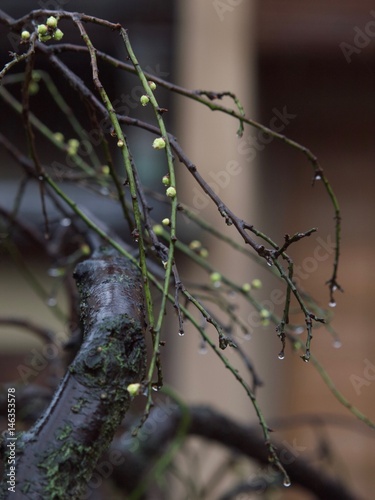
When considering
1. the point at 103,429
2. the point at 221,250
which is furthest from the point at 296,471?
the point at 221,250

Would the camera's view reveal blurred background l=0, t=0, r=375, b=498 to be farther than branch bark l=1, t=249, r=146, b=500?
Yes

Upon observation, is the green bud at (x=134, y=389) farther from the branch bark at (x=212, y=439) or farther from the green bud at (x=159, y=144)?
the branch bark at (x=212, y=439)

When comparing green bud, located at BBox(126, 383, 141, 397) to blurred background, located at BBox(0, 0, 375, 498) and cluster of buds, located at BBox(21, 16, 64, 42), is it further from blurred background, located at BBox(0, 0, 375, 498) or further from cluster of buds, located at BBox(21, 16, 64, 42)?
blurred background, located at BBox(0, 0, 375, 498)

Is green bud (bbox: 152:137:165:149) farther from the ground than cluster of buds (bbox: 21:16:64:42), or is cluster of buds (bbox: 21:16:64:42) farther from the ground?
cluster of buds (bbox: 21:16:64:42)

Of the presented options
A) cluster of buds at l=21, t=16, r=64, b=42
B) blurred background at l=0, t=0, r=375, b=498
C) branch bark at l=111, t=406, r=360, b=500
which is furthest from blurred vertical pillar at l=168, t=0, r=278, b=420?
cluster of buds at l=21, t=16, r=64, b=42

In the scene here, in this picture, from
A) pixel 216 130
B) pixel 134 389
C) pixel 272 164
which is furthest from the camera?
pixel 272 164

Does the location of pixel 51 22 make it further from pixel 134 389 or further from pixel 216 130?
pixel 216 130

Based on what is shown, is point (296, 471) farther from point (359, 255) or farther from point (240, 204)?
point (359, 255)

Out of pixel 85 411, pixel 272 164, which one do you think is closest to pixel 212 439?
pixel 85 411
